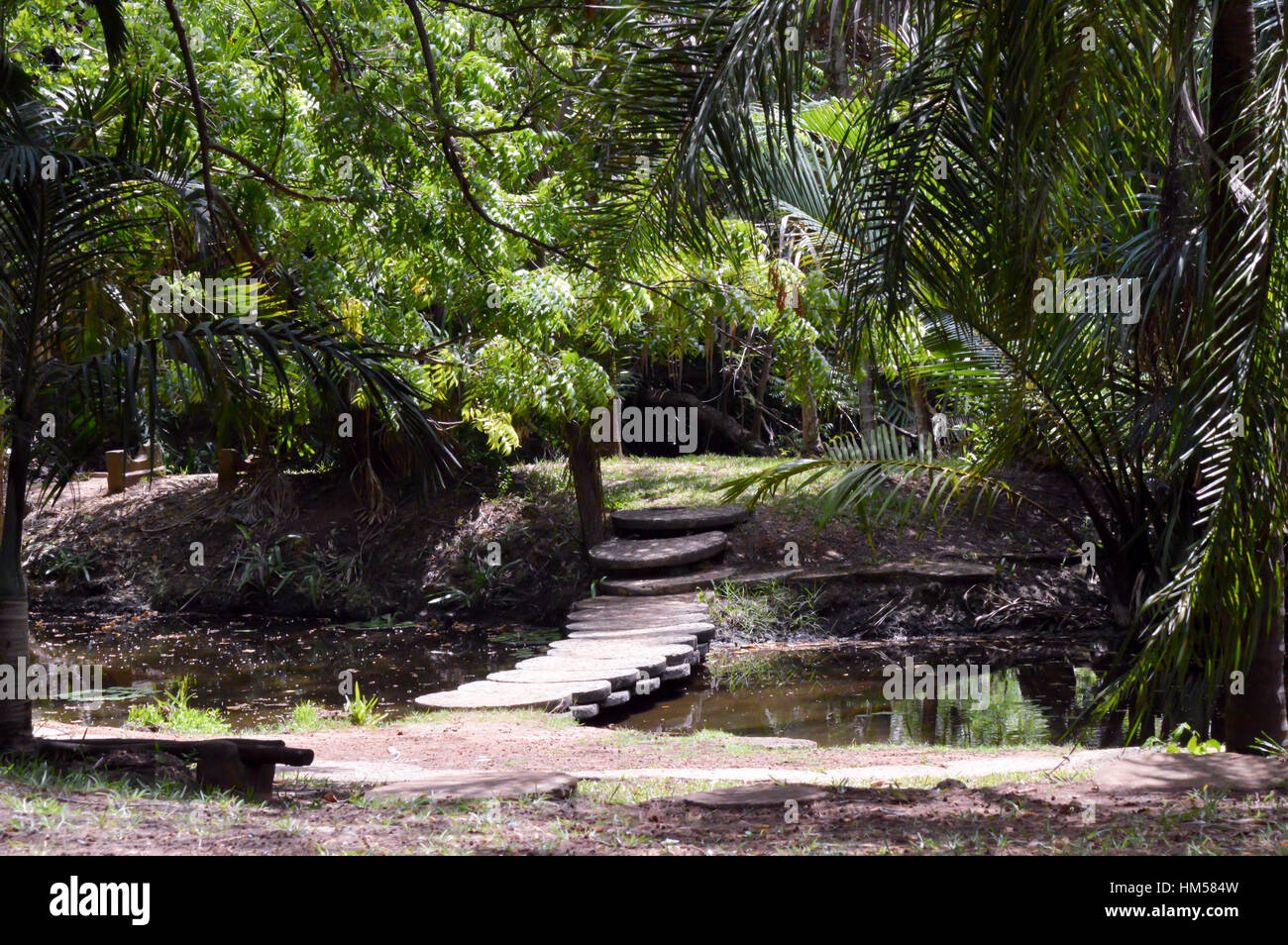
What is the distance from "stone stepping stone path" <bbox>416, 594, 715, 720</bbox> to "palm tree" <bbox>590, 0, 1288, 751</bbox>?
2897 mm

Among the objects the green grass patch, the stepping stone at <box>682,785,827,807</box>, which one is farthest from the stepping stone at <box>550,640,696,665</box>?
the stepping stone at <box>682,785,827,807</box>

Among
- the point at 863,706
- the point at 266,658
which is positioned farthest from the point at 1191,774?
the point at 266,658

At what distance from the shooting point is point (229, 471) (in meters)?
15.1

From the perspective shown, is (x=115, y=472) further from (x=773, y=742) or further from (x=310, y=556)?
(x=773, y=742)

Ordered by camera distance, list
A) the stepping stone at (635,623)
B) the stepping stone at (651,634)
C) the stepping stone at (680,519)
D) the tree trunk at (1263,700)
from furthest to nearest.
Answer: the stepping stone at (680,519) → the stepping stone at (635,623) → the stepping stone at (651,634) → the tree trunk at (1263,700)

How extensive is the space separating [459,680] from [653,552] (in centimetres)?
283

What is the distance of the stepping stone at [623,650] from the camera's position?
9617mm

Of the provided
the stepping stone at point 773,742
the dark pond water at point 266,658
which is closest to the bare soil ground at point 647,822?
the stepping stone at point 773,742

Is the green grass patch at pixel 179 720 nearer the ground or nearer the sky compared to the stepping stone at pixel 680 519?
nearer the ground

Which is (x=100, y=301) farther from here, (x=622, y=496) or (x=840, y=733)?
(x=622, y=496)

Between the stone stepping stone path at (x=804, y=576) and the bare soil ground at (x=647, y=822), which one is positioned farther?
the stone stepping stone path at (x=804, y=576)

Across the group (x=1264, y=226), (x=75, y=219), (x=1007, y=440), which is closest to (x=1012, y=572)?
(x=1007, y=440)

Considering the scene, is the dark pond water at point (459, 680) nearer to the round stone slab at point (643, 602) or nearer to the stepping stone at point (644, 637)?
the stepping stone at point (644, 637)

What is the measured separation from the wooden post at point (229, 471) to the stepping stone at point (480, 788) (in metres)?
11.1
